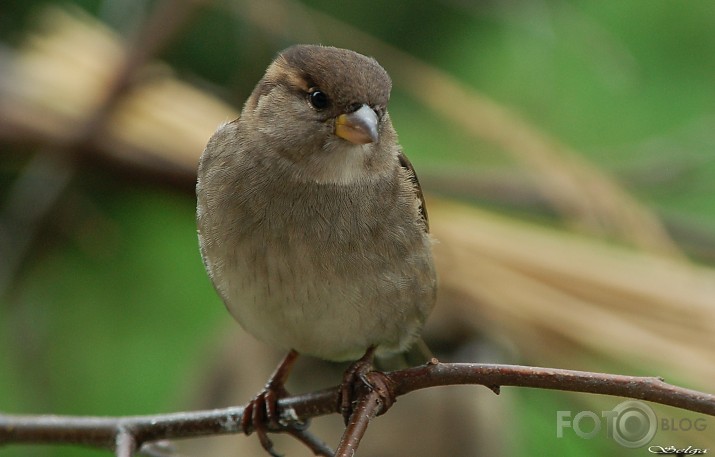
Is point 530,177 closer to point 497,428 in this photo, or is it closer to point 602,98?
point 497,428

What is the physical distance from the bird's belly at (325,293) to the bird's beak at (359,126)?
21 cm

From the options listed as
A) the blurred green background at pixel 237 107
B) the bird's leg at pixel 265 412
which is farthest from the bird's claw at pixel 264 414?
the blurred green background at pixel 237 107

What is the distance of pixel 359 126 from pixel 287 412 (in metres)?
0.54

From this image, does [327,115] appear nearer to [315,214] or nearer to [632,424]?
[315,214]

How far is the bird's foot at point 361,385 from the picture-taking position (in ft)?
5.41

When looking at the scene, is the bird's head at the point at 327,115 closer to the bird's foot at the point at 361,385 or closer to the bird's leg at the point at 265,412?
the bird's foot at the point at 361,385

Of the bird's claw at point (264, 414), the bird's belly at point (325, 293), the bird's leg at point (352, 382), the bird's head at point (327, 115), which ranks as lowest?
the bird's claw at point (264, 414)

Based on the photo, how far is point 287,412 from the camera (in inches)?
73.3

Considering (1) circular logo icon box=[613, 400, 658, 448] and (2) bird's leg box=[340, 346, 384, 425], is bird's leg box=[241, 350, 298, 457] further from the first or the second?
(1) circular logo icon box=[613, 400, 658, 448]

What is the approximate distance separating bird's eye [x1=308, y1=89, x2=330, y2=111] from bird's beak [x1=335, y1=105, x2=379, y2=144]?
0.14 ft

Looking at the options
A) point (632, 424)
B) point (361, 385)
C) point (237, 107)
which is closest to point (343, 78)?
point (361, 385)

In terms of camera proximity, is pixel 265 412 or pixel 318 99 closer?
pixel 318 99

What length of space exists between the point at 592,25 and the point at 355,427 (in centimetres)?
292

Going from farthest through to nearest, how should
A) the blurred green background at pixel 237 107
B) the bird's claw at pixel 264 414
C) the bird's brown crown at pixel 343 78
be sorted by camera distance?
1. the blurred green background at pixel 237 107
2. the bird's claw at pixel 264 414
3. the bird's brown crown at pixel 343 78
